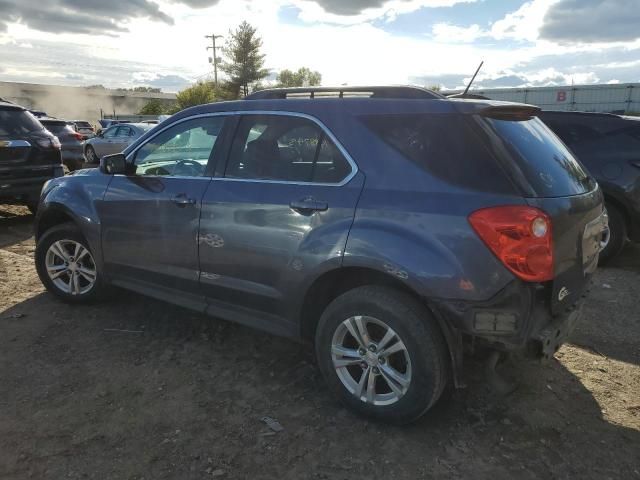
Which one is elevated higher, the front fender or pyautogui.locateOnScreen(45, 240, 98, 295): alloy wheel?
the front fender

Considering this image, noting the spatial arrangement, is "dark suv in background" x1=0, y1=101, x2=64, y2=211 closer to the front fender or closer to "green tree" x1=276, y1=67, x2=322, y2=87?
the front fender

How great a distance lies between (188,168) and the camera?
373 cm

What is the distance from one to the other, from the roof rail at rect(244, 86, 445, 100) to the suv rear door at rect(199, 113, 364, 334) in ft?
0.79

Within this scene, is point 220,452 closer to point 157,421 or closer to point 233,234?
point 157,421

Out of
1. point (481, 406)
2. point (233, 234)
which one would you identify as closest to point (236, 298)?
point (233, 234)

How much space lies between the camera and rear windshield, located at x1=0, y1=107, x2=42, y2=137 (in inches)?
294

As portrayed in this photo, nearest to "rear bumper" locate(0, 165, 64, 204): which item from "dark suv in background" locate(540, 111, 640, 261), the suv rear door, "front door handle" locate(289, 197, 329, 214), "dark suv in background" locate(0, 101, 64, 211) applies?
"dark suv in background" locate(0, 101, 64, 211)

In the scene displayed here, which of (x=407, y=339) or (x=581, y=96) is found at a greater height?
(x=581, y=96)

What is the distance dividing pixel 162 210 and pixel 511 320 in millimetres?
2426

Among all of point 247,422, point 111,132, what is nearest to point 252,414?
point 247,422

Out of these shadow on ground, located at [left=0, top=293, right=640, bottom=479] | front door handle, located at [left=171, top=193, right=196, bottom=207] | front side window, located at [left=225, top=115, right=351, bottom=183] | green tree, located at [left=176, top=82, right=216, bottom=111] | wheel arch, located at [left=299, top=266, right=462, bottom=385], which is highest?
green tree, located at [left=176, top=82, right=216, bottom=111]

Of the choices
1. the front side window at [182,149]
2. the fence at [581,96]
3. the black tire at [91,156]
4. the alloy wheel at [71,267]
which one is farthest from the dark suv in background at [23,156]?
the fence at [581,96]

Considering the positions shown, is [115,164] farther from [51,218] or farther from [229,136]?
[51,218]

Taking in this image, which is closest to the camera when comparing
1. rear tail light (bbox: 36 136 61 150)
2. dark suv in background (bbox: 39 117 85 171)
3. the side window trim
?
the side window trim
